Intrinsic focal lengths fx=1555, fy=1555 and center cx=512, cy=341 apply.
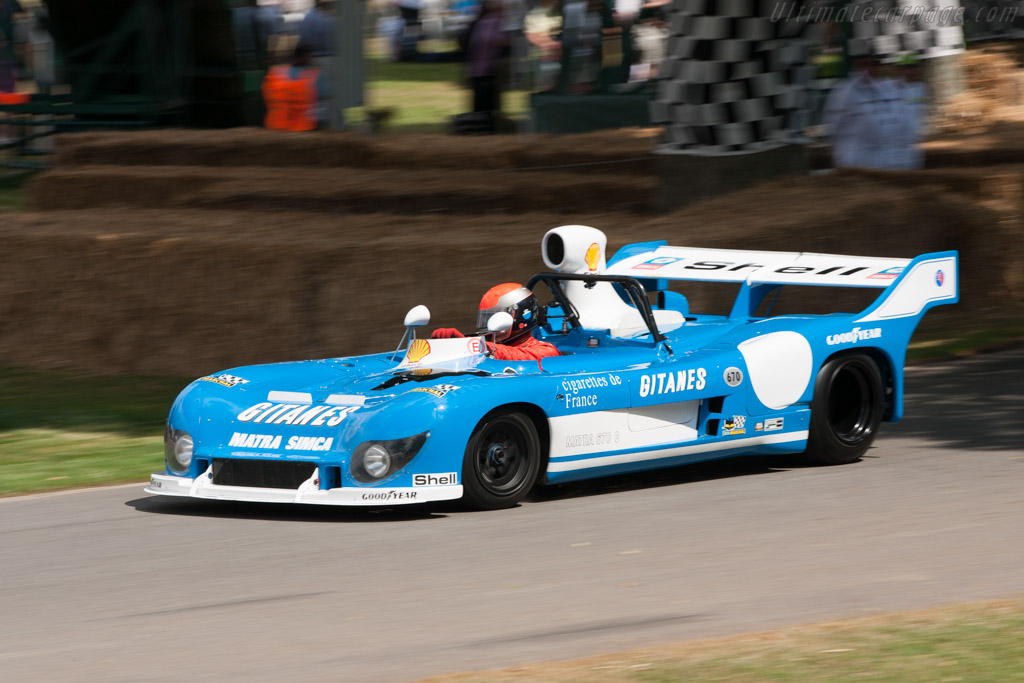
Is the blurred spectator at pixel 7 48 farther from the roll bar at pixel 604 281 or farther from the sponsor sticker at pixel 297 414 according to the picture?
the sponsor sticker at pixel 297 414

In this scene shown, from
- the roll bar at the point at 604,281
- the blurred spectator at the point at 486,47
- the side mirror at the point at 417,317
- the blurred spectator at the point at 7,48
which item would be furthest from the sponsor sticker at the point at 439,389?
the blurred spectator at the point at 7,48

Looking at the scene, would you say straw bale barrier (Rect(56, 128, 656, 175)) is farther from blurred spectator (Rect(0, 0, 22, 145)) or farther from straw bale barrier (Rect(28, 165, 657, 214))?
blurred spectator (Rect(0, 0, 22, 145))

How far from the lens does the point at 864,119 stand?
14352 millimetres

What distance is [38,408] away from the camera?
11039mm

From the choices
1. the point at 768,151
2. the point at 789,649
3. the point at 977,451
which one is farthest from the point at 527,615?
the point at 768,151

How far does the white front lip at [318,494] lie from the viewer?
6.98 meters

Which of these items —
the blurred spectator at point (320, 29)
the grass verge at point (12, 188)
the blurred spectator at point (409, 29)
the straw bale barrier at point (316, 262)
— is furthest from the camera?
the blurred spectator at point (409, 29)

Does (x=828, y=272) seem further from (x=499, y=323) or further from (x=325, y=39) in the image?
(x=325, y=39)

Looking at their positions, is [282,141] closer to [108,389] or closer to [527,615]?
[108,389]

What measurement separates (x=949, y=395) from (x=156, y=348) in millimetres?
6006

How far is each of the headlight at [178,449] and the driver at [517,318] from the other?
4.41 ft

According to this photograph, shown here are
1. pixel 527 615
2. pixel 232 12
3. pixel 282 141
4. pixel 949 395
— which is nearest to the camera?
pixel 527 615

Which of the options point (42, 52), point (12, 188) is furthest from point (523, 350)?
point (42, 52)

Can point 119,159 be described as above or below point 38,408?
above
